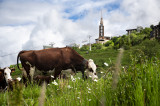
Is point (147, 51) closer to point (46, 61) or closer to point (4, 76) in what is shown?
point (46, 61)

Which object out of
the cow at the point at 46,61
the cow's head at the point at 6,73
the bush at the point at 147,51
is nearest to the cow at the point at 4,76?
the cow's head at the point at 6,73

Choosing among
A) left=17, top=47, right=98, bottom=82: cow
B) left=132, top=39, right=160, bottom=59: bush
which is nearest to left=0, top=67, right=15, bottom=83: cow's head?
left=17, top=47, right=98, bottom=82: cow

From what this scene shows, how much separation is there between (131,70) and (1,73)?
9787 millimetres

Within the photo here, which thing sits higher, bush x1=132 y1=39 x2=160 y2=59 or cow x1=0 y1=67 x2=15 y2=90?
bush x1=132 y1=39 x2=160 y2=59

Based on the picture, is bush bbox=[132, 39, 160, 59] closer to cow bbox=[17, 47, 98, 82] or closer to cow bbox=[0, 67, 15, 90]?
cow bbox=[17, 47, 98, 82]

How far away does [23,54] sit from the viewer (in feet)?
35.5

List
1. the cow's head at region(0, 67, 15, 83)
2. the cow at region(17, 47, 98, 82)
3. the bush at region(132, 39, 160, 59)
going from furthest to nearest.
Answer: the cow at region(17, 47, 98, 82), the cow's head at region(0, 67, 15, 83), the bush at region(132, 39, 160, 59)

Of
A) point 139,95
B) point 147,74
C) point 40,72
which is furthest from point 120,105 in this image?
point 40,72

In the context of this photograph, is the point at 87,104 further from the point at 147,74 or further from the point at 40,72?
the point at 40,72

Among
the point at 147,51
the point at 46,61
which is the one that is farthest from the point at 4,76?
the point at 147,51

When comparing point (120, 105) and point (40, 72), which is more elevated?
point (120, 105)

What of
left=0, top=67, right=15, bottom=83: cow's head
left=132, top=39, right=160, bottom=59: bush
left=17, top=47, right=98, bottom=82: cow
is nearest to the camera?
left=132, top=39, right=160, bottom=59: bush

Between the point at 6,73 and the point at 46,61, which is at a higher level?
the point at 46,61

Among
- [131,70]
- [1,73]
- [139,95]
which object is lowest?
[1,73]
